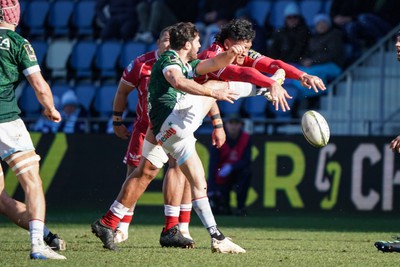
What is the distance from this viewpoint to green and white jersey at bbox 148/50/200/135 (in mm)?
9633

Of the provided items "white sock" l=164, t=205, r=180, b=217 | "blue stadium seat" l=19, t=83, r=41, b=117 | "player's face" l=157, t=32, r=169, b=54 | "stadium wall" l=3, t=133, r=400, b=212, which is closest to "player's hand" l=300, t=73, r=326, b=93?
"player's face" l=157, t=32, r=169, b=54

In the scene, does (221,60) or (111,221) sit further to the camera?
(111,221)

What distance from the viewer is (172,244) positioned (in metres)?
10.4

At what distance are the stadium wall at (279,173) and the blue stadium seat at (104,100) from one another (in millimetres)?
3222

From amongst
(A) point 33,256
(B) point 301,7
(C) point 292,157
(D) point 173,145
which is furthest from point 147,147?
(B) point 301,7

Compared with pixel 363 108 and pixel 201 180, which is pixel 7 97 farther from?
pixel 363 108

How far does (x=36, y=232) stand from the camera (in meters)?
8.76

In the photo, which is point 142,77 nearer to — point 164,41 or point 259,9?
point 164,41

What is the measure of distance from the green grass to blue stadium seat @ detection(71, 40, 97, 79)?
5332 millimetres

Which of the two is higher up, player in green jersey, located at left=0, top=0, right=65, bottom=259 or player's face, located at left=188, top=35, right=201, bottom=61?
player's face, located at left=188, top=35, right=201, bottom=61

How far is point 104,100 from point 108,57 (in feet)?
3.57

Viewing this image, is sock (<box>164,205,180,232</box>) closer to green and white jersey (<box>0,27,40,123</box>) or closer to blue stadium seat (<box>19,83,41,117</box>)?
green and white jersey (<box>0,27,40,123</box>)

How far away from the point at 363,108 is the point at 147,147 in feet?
27.0

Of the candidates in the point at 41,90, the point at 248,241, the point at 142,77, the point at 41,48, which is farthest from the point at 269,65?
the point at 41,48
